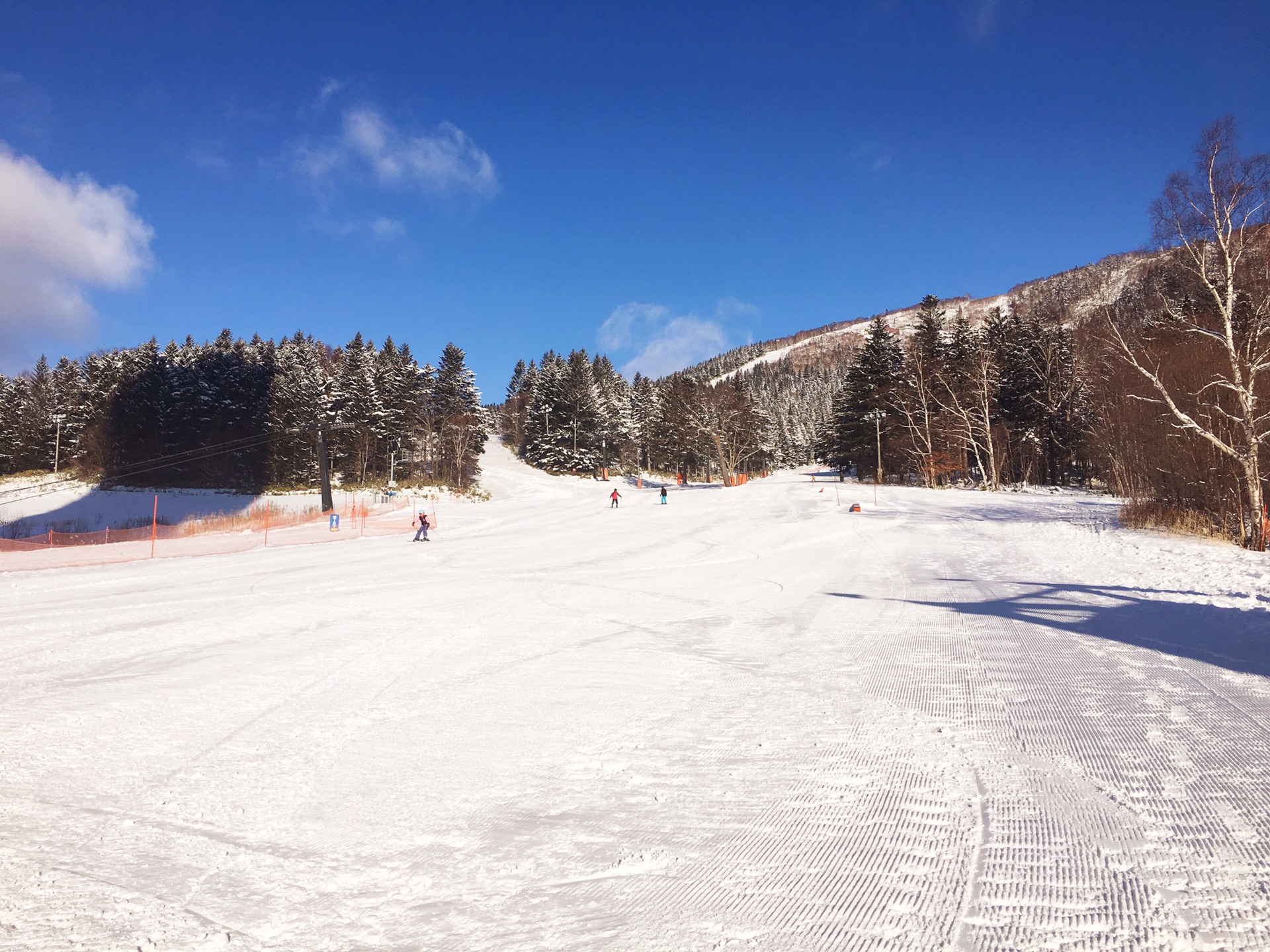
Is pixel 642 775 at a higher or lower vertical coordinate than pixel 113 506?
lower

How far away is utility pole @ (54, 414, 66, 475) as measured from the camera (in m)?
67.2

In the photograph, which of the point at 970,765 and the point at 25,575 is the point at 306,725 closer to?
the point at 970,765

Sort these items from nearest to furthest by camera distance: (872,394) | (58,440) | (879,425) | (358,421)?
(872,394), (879,425), (358,421), (58,440)

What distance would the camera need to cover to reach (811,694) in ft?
19.3

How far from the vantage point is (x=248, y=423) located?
6475 cm

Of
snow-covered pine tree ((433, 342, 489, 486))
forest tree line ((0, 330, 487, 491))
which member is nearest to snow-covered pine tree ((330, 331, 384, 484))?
forest tree line ((0, 330, 487, 491))

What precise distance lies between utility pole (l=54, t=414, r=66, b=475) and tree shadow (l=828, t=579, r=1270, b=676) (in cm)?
8394

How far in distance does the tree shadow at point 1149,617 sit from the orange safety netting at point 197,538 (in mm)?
20850

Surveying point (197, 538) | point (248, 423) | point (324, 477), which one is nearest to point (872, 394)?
point (324, 477)

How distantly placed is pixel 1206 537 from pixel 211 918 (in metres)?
21.1

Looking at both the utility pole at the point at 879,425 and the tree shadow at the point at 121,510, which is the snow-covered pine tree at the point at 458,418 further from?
the utility pole at the point at 879,425

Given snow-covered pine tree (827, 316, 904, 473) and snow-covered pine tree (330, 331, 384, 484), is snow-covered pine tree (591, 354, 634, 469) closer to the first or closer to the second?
snow-covered pine tree (330, 331, 384, 484)

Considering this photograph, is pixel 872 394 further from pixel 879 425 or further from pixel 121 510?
pixel 121 510

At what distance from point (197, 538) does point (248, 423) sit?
43928 millimetres
